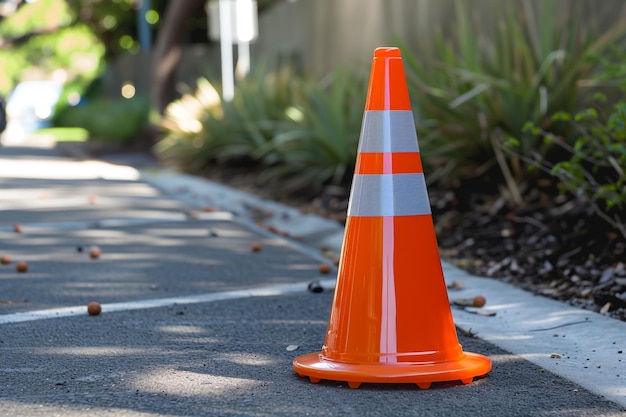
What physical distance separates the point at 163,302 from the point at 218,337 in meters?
1.03

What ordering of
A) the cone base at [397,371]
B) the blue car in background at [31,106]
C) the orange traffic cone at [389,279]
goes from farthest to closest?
the blue car in background at [31,106] → the orange traffic cone at [389,279] → the cone base at [397,371]

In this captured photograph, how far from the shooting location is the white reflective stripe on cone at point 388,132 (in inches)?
175

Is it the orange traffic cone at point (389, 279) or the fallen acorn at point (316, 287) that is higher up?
the orange traffic cone at point (389, 279)

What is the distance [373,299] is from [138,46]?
104 ft

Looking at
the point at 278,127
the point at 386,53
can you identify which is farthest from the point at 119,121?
the point at 386,53

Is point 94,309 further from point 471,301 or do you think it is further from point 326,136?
point 326,136

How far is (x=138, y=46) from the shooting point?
35.1 metres

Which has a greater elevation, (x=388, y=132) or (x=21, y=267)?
(x=388, y=132)

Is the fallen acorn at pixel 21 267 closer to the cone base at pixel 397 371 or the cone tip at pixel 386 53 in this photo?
the cone base at pixel 397 371

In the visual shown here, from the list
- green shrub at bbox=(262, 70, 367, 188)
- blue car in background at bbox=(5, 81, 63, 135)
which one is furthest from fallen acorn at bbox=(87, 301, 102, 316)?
blue car in background at bbox=(5, 81, 63, 135)

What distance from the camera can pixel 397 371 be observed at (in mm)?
4105

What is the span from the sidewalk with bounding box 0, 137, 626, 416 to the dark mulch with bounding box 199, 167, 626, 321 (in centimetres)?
21

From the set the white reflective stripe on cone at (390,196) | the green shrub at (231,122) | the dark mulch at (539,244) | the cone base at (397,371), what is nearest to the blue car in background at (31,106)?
the green shrub at (231,122)

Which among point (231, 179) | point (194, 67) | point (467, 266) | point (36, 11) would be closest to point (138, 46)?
point (194, 67)
